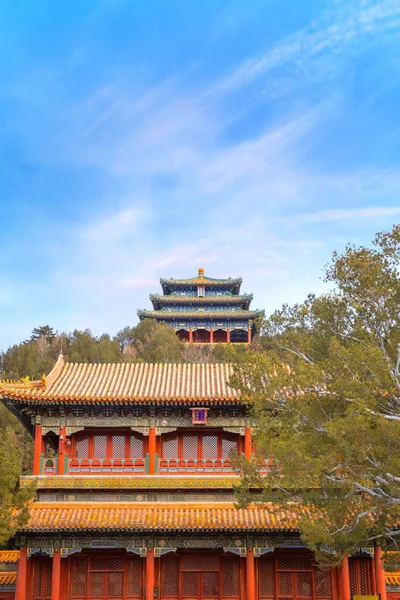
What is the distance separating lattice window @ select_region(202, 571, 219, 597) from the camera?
21.7m

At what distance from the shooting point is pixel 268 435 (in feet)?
50.3

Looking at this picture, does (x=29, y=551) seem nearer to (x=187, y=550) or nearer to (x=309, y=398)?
(x=187, y=550)

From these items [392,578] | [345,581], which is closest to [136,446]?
[345,581]

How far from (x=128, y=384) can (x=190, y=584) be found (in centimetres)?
696

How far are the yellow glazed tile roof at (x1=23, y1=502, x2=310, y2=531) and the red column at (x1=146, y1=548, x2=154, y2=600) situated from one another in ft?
3.74

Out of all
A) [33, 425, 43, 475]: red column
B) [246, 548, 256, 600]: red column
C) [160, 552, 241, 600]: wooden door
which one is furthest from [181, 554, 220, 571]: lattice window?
[33, 425, 43, 475]: red column

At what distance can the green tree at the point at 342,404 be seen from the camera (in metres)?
13.8

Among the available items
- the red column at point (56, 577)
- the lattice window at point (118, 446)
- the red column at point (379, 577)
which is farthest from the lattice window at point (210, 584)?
the red column at point (379, 577)

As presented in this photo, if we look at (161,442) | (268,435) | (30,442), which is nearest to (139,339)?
(30,442)

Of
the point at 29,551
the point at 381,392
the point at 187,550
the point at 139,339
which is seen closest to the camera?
the point at 381,392

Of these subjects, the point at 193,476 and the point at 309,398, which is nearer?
the point at 309,398

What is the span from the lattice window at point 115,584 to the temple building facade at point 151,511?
0.03m

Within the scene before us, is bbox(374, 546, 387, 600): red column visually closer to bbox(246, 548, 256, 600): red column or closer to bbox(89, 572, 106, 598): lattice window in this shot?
bbox(246, 548, 256, 600): red column

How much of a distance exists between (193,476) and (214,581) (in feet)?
11.8
